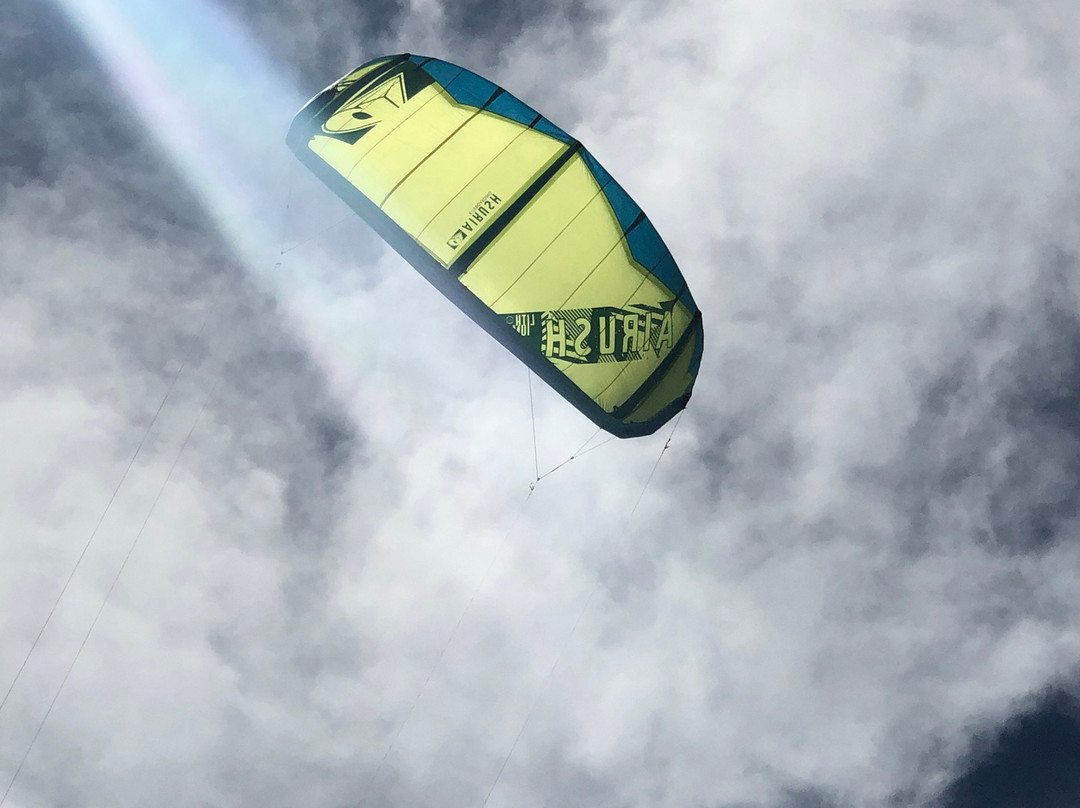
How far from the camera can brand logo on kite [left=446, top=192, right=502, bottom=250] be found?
62.0 ft

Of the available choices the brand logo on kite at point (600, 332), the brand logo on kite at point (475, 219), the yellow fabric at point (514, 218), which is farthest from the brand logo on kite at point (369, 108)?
the brand logo on kite at point (600, 332)

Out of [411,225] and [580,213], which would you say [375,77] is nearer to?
[411,225]

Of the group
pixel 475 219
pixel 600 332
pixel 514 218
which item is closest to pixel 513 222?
pixel 514 218

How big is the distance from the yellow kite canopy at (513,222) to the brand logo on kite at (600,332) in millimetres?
32

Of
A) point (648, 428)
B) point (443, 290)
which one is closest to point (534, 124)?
point (443, 290)

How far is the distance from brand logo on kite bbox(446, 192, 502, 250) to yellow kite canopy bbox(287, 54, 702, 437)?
0.11 feet

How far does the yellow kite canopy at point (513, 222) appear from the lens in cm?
1898

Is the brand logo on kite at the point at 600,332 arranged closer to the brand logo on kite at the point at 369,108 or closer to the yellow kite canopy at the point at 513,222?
the yellow kite canopy at the point at 513,222

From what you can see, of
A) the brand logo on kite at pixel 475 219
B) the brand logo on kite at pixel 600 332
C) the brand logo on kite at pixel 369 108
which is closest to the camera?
the brand logo on kite at pixel 475 219

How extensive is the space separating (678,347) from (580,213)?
14.6ft

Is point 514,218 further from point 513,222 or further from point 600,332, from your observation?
point 600,332

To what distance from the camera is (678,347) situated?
21.3 meters

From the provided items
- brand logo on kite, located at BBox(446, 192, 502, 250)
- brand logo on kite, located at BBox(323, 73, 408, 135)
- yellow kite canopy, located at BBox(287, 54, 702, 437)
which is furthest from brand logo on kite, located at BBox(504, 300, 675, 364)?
brand logo on kite, located at BBox(323, 73, 408, 135)

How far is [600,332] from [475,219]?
414 centimetres
